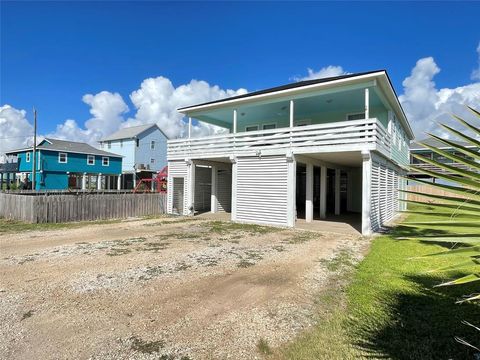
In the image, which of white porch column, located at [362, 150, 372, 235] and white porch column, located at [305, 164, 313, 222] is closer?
white porch column, located at [362, 150, 372, 235]

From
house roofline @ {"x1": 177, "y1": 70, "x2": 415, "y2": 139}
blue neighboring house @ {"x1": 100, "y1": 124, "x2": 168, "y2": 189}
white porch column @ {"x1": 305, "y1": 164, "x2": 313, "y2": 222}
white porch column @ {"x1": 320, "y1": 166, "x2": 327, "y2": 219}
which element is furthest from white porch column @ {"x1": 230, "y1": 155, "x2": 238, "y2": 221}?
blue neighboring house @ {"x1": 100, "y1": 124, "x2": 168, "y2": 189}

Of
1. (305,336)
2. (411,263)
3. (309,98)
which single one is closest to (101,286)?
(305,336)

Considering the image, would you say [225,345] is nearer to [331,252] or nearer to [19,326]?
[19,326]

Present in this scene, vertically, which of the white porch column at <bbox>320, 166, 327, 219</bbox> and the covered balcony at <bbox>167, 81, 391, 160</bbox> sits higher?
the covered balcony at <bbox>167, 81, 391, 160</bbox>

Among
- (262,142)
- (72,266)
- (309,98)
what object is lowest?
(72,266)

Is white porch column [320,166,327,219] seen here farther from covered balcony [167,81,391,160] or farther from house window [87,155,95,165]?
house window [87,155,95,165]

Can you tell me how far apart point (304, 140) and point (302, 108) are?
12.7ft

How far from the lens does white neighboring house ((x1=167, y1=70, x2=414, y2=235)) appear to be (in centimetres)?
1172

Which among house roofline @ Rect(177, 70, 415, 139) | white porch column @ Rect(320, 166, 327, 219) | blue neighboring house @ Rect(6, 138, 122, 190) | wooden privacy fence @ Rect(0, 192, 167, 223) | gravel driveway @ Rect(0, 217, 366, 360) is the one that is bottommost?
gravel driveway @ Rect(0, 217, 366, 360)

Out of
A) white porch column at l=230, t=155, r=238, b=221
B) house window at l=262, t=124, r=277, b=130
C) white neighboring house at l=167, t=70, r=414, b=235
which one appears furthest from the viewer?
house window at l=262, t=124, r=277, b=130

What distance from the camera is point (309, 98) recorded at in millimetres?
13516

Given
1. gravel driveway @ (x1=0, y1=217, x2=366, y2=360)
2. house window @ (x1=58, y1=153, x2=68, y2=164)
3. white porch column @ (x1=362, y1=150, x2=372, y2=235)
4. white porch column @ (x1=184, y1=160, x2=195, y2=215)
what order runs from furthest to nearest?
house window @ (x1=58, y1=153, x2=68, y2=164)
white porch column @ (x1=184, y1=160, x2=195, y2=215)
white porch column @ (x1=362, y1=150, x2=372, y2=235)
gravel driveway @ (x1=0, y1=217, x2=366, y2=360)

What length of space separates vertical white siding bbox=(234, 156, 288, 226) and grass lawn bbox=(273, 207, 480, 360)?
690cm

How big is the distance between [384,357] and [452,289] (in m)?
3.04
